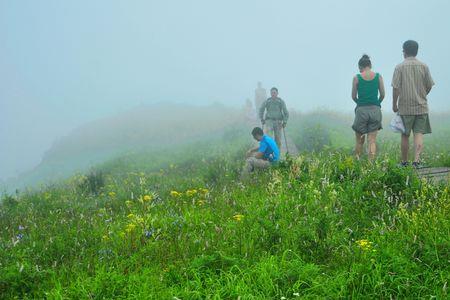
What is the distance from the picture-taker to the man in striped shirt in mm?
9047

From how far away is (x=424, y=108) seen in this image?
9.07m

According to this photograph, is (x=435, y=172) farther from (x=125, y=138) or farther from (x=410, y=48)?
(x=125, y=138)

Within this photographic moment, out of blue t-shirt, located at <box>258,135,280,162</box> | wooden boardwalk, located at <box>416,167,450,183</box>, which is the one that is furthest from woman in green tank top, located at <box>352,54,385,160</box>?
blue t-shirt, located at <box>258,135,280,162</box>

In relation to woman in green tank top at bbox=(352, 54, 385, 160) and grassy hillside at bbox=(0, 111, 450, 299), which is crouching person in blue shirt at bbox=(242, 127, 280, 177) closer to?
woman in green tank top at bbox=(352, 54, 385, 160)

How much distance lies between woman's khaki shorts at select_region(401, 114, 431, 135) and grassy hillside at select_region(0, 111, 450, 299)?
8.30 ft

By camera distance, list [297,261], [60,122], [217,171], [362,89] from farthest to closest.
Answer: [60,122] → [217,171] → [362,89] → [297,261]

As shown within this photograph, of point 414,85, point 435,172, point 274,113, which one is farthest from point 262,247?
point 274,113

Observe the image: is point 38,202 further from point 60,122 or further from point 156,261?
point 60,122

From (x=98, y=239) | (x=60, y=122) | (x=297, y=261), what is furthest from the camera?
(x=60, y=122)

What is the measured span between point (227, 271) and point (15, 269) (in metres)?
2.34

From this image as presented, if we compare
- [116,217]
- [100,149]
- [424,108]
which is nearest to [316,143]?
[424,108]

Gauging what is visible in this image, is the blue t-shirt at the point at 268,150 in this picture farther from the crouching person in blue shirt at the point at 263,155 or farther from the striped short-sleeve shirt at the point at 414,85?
the striped short-sleeve shirt at the point at 414,85

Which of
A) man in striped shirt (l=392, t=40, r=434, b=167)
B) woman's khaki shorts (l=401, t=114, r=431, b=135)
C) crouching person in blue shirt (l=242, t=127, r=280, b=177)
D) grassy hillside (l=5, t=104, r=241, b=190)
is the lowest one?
grassy hillside (l=5, t=104, r=241, b=190)

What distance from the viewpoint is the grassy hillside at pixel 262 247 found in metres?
4.14
